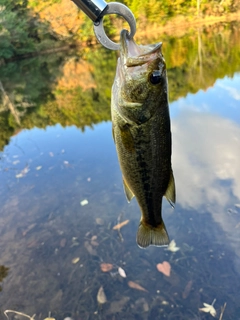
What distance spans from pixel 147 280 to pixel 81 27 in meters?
33.1

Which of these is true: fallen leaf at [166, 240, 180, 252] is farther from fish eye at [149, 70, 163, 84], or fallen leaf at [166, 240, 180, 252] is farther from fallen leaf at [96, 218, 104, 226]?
fish eye at [149, 70, 163, 84]

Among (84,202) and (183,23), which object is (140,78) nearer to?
(84,202)

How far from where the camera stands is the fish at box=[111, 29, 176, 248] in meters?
1.50

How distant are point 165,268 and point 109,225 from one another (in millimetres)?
1224

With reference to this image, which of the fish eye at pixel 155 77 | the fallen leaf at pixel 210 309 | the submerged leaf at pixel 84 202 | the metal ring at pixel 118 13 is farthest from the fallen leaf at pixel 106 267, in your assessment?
the metal ring at pixel 118 13

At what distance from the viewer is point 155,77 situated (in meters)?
1.52

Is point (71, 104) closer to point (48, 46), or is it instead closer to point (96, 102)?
point (96, 102)

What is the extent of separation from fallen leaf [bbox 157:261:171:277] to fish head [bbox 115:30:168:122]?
2832 millimetres

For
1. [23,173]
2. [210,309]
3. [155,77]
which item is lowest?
[210,309]

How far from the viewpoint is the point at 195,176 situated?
5.60 meters

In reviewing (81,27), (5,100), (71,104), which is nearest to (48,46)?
(81,27)

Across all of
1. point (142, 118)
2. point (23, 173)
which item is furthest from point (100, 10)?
point (23, 173)

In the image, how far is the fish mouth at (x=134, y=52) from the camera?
57.6 inches

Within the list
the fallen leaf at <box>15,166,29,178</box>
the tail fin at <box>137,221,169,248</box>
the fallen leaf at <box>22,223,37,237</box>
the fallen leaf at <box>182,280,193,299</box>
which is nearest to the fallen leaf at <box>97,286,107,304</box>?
the fallen leaf at <box>182,280,193,299</box>
